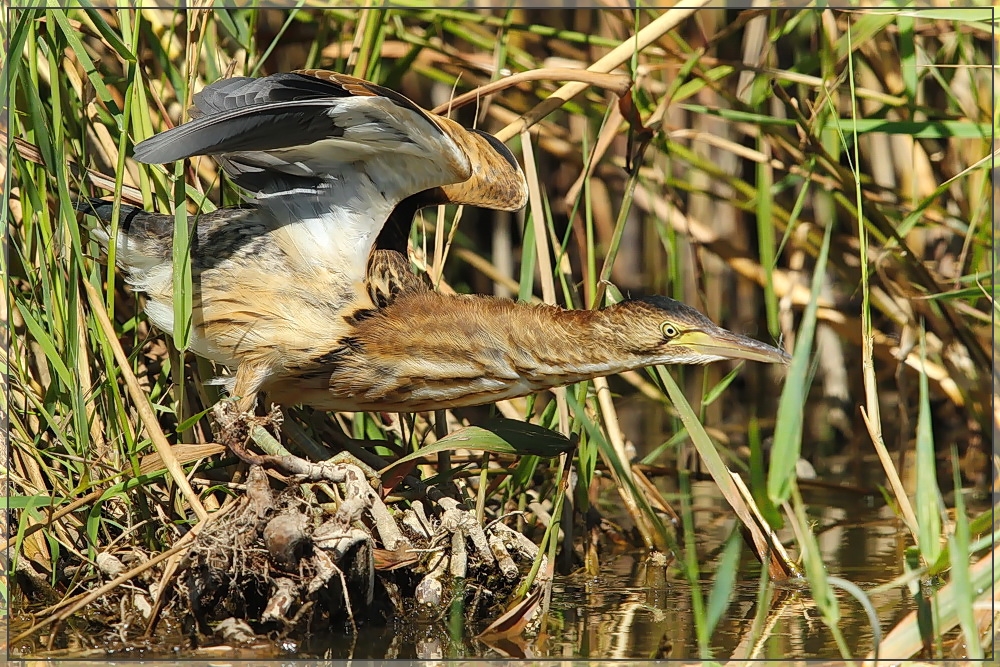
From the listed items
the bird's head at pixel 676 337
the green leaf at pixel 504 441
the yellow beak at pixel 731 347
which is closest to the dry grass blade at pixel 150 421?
the green leaf at pixel 504 441

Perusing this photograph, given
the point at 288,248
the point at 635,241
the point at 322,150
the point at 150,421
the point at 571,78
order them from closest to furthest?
1. the point at 150,421
2. the point at 322,150
3. the point at 288,248
4. the point at 571,78
5. the point at 635,241

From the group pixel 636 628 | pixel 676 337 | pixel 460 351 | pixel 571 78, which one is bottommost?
pixel 636 628

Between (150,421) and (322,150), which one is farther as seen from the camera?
(322,150)

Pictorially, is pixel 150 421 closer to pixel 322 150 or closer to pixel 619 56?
pixel 322 150

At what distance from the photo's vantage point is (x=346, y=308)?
8.39 ft

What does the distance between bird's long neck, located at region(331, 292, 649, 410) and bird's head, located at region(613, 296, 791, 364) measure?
4.7 inches

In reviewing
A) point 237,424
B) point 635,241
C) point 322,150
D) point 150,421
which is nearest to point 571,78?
point 322,150

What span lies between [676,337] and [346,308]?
72 cm

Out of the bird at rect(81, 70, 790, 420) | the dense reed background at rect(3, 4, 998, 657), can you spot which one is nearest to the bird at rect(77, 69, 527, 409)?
the bird at rect(81, 70, 790, 420)

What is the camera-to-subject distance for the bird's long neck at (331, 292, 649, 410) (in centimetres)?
250

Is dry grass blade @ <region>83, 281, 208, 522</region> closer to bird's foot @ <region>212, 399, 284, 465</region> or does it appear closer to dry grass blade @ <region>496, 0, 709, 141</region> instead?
bird's foot @ <region>212, 399, 284, 465</region>

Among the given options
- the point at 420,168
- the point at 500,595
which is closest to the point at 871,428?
the point at 500,595

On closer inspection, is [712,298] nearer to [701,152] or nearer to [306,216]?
[701,152]

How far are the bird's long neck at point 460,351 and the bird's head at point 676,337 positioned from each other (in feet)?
0.40
